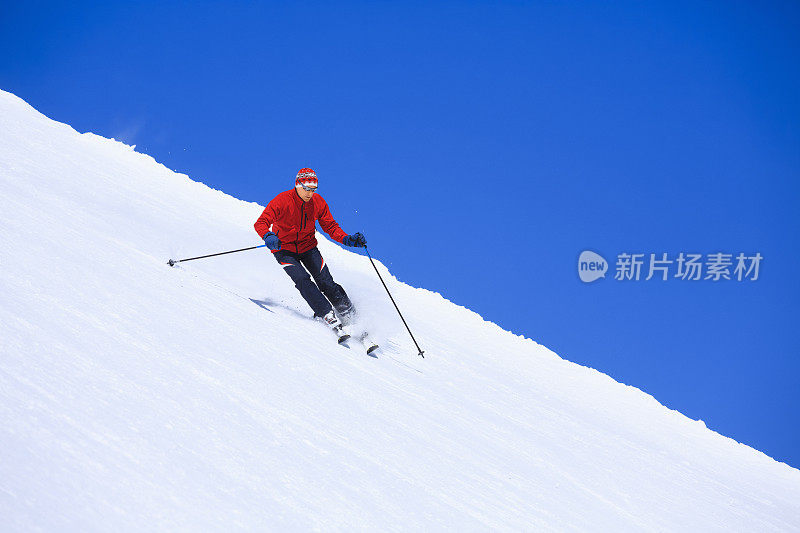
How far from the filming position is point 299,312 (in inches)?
257

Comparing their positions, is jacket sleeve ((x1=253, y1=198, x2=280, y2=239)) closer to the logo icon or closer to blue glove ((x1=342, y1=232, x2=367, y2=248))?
blue glove ((x1=342, y1=232, x2=367, y2=248))

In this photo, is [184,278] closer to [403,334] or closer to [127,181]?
[403,334]

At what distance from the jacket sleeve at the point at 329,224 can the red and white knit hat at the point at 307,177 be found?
1.40 feet

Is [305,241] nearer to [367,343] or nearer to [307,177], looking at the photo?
[307,177]

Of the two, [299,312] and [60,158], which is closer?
[299,312]

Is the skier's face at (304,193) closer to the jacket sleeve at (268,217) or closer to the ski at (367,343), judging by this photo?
the jacket sleeve at (268,217)

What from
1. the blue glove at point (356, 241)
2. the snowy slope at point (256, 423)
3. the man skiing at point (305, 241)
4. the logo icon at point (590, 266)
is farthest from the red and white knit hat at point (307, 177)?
the logo icon at point (590, 266)

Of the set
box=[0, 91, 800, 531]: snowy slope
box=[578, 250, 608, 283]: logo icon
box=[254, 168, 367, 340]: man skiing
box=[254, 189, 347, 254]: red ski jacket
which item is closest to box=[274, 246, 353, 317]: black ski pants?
box=[254, 168, 367, 340]: man skiing

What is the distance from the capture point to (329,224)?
266 inches

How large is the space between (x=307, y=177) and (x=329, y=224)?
763mm

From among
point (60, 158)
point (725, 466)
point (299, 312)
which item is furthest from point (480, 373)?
point (60, 158)

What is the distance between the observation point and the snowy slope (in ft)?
7.03

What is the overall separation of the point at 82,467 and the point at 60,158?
1105 centimetres

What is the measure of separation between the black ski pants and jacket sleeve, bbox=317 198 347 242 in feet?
1.15
